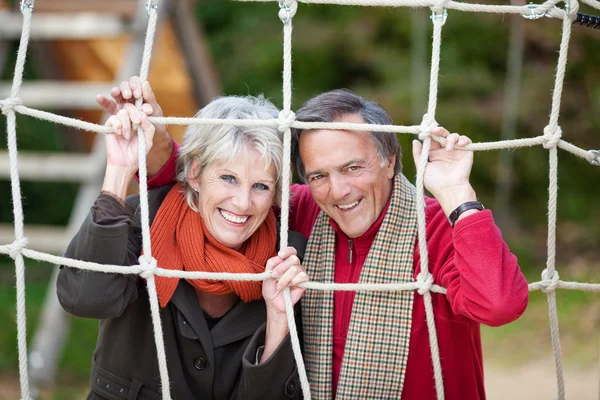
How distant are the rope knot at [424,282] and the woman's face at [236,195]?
0.37 metres

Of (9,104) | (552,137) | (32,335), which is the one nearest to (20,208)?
(9,104)

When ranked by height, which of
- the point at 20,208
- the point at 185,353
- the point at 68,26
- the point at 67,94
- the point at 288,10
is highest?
the point at 68,26

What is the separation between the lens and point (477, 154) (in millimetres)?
5031

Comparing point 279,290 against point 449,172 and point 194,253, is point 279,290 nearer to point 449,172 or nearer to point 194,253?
point 194,253

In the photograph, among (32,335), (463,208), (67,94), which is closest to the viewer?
(463,208)

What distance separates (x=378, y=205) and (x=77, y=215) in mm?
1536

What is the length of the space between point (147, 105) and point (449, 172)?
0.64 metres

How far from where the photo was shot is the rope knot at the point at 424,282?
1547 millimetres

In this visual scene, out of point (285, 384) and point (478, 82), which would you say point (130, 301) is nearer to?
point (285, 384)

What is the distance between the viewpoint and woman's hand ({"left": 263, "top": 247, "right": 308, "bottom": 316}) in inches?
61.1

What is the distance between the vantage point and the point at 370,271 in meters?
1.67

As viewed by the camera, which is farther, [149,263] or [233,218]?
[233,218]

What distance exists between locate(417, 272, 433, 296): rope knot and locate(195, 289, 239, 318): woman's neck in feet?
1.41

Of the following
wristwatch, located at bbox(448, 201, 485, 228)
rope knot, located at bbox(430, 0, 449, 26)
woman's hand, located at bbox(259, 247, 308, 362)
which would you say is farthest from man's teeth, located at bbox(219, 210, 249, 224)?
rope knot, located at bbox(430, 0, 449, 26)
